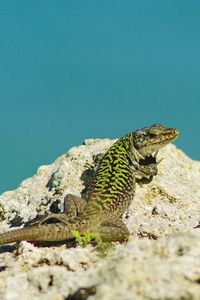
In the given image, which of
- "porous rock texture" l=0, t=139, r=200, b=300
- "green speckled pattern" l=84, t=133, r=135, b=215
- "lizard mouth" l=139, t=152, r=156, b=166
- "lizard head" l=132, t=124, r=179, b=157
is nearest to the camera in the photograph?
"porous rock texture" l=0, t=139, r=200, b=300

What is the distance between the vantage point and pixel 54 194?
1068 centimetres

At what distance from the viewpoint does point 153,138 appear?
12.5 m

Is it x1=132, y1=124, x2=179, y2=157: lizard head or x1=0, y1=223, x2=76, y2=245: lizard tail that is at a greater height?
x1=132, y1=124, x2=179, y2=157: lizard head

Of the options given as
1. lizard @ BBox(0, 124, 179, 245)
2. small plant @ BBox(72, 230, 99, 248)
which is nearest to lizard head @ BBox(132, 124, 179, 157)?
lizard @ BBox(0, 124, 179, 245)

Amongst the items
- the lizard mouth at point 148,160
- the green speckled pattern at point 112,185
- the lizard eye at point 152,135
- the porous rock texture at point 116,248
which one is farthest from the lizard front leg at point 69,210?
the lizard eye at point 152,135

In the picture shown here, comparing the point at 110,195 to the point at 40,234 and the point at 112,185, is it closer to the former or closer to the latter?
the point at 112,185

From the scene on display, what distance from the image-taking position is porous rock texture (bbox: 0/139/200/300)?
435cm

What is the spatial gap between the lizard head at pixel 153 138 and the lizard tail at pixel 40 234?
417 cm

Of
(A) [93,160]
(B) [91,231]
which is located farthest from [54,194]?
(B) [91,231]

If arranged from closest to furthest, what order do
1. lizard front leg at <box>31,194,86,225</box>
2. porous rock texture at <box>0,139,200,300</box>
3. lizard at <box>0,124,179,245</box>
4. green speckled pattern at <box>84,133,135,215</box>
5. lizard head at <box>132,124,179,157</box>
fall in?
porous rock texture at <box>0,139,200,300</box>
lizard at <box>0,124,179,245</box>
lizard front leg at <box>31,194,86,225</box>
green speckled pattern at <box>84,133,135,215</box>
lizard head at <box>132,124,179,157</box>

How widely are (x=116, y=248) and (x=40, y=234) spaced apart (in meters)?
2.00

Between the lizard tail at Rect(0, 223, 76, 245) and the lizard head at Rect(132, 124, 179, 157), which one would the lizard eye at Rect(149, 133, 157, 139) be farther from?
the lizard tail at Rect(0, 223, 76, 245)

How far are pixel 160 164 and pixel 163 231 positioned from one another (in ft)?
9.81

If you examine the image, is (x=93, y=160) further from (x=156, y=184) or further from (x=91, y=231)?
(x=91, y=231)
